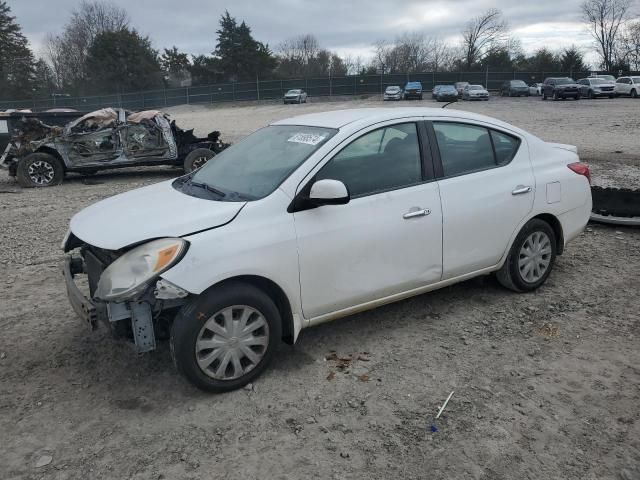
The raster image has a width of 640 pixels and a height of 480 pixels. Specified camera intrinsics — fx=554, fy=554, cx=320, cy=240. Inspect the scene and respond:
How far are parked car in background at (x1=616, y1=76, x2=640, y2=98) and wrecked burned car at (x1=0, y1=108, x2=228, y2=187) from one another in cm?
3631

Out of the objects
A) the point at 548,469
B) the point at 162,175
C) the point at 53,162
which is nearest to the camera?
the point at 548,469

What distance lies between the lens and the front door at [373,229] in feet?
11.6

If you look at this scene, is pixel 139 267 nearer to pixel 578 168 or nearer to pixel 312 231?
pixel 312 231

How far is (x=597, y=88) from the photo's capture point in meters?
38.3

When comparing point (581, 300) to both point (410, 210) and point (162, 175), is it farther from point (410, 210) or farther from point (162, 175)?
point (162, 175)

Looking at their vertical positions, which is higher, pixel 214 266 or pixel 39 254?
pixel 214 266

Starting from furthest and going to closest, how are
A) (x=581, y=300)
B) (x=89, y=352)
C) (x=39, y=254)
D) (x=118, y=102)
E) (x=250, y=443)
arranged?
(x=118, y=102), (x=39, y=254), (x=581, y=300), (x=89, y=352), (x=250, y=443)

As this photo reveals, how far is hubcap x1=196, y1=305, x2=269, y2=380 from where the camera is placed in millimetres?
3240

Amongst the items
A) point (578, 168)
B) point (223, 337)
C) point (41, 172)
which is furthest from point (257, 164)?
point (41, 172)

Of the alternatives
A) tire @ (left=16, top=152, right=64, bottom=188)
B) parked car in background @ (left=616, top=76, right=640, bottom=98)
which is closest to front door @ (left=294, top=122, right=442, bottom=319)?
tire @ (left=16, top=152, right=64, bottom=188)

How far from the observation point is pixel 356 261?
3.69 meters

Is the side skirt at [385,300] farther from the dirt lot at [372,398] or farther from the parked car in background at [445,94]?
the parked car in background at [445,94]

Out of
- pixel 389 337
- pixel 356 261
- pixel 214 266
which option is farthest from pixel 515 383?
pixel 214 266

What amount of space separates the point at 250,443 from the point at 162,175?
1102 cm
